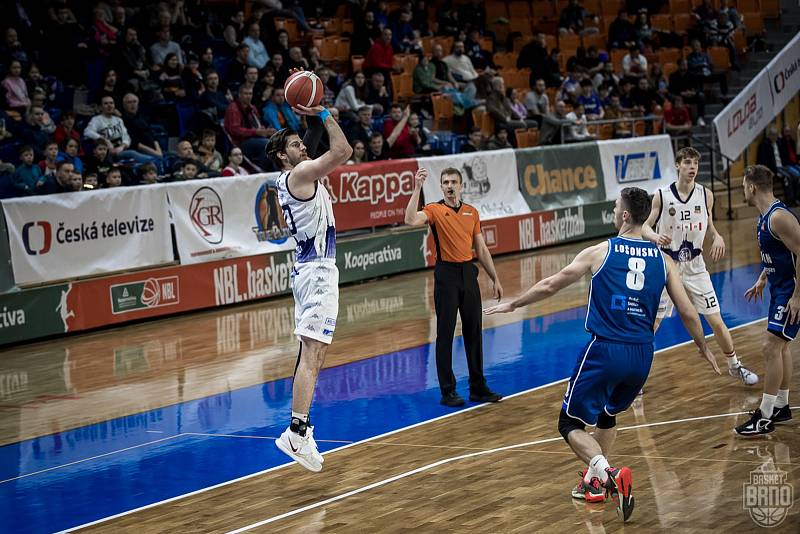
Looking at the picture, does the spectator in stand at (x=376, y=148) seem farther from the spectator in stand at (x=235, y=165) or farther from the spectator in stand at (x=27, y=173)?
the spectator in stand at (x=27, y=173)

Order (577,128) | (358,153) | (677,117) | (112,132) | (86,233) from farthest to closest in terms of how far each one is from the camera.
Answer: (677,117), (577,128), (358,153), (112,132), (86,233)

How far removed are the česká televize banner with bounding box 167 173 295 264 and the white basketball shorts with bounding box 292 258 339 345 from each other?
8.07 m

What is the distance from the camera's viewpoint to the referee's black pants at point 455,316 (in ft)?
34.2

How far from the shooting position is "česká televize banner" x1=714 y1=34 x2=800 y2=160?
25562mm

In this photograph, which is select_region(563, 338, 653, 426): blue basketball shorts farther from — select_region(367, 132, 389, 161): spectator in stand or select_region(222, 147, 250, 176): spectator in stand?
select_region(367, 132, 389, 161): spectator in stand

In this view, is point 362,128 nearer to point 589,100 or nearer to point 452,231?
point 589,100

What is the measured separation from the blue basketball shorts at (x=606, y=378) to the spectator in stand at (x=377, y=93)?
602 inches

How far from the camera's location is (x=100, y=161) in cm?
1631

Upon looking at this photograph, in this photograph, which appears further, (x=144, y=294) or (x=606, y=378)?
(x=144, y=294)

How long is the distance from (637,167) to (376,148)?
711 cm

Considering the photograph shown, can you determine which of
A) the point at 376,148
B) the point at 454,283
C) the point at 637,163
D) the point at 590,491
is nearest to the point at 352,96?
the point at 376,148

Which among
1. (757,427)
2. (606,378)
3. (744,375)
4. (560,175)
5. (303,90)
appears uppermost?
(303,90)

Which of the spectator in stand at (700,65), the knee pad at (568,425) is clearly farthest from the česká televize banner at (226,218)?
the spectator in stand at (700,65)

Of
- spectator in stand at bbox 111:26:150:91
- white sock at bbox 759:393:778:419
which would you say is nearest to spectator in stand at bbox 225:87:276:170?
spectator in stand at bbox 111:26:150:91
